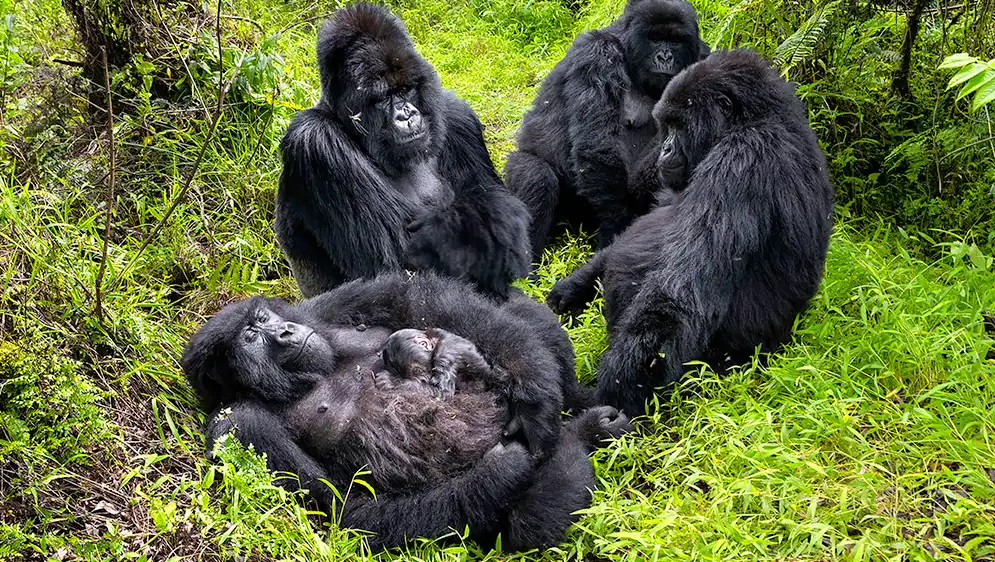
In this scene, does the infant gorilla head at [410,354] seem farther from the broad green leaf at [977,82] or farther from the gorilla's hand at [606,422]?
the broad green leaf at [977,82]

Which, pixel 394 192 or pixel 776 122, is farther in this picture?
pixel 394 192

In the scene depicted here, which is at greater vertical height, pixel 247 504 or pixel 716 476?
pixel 247 504

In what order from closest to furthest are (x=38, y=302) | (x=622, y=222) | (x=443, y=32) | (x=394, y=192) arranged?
(x=38, y=302)
(x=394, y=192)
(x=622, y=222)
(x=443, y=32)

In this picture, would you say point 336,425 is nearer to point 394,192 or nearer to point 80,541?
point 80,541

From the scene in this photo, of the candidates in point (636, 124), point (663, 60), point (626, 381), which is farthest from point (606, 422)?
point (663, 60)

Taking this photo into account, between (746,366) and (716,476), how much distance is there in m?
0.78

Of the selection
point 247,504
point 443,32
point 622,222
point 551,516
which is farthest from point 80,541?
point 443,32

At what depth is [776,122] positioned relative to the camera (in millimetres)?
3863

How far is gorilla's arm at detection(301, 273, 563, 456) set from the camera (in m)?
3.54

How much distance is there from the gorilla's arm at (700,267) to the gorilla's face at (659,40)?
1767 mm

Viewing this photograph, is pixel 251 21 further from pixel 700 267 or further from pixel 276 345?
pixel 700 267

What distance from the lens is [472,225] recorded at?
4.64m

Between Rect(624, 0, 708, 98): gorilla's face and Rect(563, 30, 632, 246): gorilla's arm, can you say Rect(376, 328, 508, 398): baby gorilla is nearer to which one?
Rect(563, 30, 632, 246): gorilla's arm

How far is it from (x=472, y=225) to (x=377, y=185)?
55 cm
